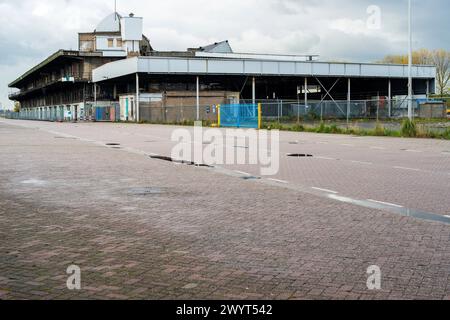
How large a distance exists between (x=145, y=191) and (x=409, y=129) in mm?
21544

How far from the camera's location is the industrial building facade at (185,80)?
61875 mm

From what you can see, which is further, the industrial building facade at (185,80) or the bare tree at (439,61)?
the bare tree at (439,61)

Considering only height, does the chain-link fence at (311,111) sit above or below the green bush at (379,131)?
above

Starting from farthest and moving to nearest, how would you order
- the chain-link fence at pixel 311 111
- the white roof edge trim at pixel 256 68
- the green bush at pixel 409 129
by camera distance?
the white roof edge trim at pixel 256 68 → the chain-link fence at pixel 311 111 → the green bush at pixel 409 129

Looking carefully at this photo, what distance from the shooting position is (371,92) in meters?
76.8

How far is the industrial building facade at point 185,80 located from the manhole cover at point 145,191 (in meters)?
37.3

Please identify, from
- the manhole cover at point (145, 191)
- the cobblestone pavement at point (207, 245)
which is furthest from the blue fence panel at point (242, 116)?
the cobblestone pavement at point (207, 245)

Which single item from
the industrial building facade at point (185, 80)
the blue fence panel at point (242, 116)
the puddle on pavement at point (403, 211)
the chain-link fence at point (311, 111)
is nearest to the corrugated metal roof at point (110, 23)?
the industrial building facade at point (185, 80)

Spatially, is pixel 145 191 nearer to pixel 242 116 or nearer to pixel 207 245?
pixel 207 245

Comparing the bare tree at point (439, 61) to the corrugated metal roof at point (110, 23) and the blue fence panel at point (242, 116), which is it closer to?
the corrugated metal roof at point (110, 23)

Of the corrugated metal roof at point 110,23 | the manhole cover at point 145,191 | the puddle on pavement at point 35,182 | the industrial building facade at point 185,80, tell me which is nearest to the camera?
the manhole cover at point 145,191

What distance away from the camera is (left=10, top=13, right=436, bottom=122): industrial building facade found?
6188 cm

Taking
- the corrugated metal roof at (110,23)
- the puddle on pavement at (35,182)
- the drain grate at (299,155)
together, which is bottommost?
the puddle on pavement at (35,182)
